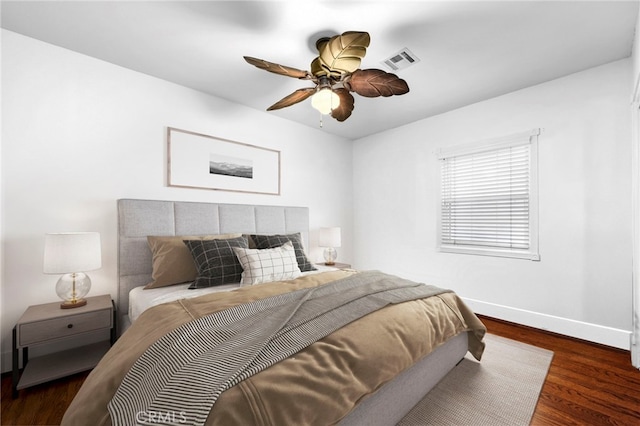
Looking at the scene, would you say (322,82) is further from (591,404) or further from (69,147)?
(591,404)

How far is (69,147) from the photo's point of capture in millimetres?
2293

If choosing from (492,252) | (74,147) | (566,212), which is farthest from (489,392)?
(74,147)

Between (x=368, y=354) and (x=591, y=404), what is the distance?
1.65m

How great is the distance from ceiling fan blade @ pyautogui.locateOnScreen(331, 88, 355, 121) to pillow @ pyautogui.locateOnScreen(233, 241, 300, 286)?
136 centimetres

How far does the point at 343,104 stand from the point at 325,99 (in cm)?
34

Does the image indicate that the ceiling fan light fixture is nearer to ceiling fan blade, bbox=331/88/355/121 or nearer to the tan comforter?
ceiling fan blade, bbox=331/88/355/121

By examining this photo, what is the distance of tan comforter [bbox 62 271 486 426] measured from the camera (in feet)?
3.05

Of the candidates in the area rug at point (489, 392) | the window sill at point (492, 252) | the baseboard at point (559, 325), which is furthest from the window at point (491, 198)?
the area rug at point (489, 392)

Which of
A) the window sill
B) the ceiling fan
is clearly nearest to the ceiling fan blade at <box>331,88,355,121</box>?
the ceiling fan

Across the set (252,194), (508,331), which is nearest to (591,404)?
(508,331)

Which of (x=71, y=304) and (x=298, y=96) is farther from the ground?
(x=298, y=96)

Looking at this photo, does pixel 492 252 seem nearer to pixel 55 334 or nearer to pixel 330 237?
pixel 330 237

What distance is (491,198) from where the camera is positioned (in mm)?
3275

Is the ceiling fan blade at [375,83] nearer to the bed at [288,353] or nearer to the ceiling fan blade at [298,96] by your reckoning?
the ceiling fan blade at [298,96]
